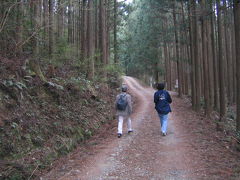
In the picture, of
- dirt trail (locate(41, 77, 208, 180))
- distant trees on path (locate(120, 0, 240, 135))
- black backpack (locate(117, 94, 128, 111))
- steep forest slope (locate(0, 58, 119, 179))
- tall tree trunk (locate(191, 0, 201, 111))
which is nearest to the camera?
dirt trail (locate(41, 77, 208, 180))

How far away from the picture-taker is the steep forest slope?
589 centimetres

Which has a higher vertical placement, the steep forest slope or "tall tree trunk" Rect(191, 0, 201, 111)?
"tall tree trunk" Rect(191, 0, 201, 111)

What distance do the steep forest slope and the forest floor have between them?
0.45 m

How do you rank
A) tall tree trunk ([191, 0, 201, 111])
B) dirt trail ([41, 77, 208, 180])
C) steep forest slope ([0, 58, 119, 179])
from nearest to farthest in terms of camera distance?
dirt trail ([41, 77, 208, 180]), steep forest slope ([0, 58, 119, 179]), tall tree trunk ([191, 0, 201, 111])

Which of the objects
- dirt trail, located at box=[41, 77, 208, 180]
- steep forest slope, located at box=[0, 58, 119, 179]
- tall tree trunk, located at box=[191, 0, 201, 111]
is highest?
tall tree trunk, located at box=[191, 0, 201, 111]

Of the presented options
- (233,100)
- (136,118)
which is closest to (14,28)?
(136,118)

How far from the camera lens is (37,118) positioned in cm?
765

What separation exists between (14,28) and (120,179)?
634 centimetres

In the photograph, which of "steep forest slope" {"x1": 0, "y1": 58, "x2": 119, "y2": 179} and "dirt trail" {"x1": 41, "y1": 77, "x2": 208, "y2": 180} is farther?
"steep forest slope" {"x1": 0, "y1": 58, "x2": 119, "y2": 179}

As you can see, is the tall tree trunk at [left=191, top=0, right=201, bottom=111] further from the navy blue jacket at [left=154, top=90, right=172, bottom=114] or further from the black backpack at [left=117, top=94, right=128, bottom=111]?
the black backpack at [left=117, top=94, right=128, bottom=111]

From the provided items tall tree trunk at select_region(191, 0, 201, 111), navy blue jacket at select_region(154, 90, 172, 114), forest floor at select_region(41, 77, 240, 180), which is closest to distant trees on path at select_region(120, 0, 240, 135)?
tall tree trunk at select_region(191, 0, 201, 111)

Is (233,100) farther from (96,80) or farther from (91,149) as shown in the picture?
(91,149)

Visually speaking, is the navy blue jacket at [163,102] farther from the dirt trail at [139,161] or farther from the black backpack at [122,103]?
the black backpack at [122,103]

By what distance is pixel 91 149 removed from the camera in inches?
319
